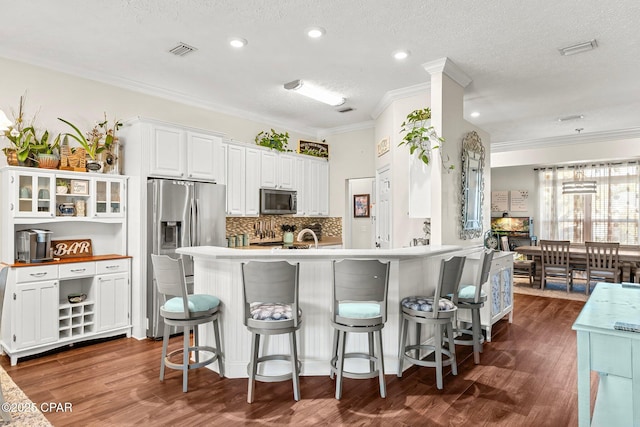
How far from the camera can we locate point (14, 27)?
134 inches

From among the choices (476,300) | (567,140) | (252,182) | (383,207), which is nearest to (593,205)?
(567,140)

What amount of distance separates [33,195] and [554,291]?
310 inches

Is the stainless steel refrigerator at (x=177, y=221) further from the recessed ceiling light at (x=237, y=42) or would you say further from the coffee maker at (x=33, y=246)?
the recessed ceiling light at (x=237, y=42)

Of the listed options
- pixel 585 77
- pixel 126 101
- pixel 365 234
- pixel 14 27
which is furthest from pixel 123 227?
pixel 585 77

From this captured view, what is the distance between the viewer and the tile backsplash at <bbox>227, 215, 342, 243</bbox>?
19.7 feet

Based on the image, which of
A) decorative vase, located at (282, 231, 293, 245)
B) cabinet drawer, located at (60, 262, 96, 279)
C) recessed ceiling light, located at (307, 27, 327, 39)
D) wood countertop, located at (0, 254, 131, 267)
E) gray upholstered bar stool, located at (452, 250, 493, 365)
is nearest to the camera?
recessed ceiling light, located at (307, 27, 327, 39)

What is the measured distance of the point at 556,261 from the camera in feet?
23.0

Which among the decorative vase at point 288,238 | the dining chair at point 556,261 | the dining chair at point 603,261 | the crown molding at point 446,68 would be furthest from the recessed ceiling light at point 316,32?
the dining chair at point 603,261

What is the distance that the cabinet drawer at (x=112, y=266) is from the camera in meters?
4.12

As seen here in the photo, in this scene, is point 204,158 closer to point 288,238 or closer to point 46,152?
point 46,152

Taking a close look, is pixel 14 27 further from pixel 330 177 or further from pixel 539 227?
pixel 539 227

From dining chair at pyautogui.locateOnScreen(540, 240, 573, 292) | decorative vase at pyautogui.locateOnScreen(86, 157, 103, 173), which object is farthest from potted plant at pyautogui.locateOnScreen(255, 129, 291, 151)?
dining chair at pyautogui.locateOnScreen(540, 240, 573, 292)

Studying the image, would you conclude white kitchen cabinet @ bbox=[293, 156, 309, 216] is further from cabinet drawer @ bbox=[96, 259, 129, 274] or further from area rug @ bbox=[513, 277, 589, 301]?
area rug @ bbox=[513, 277, 589, 301]

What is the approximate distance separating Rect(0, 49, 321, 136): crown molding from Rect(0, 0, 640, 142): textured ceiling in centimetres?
2
